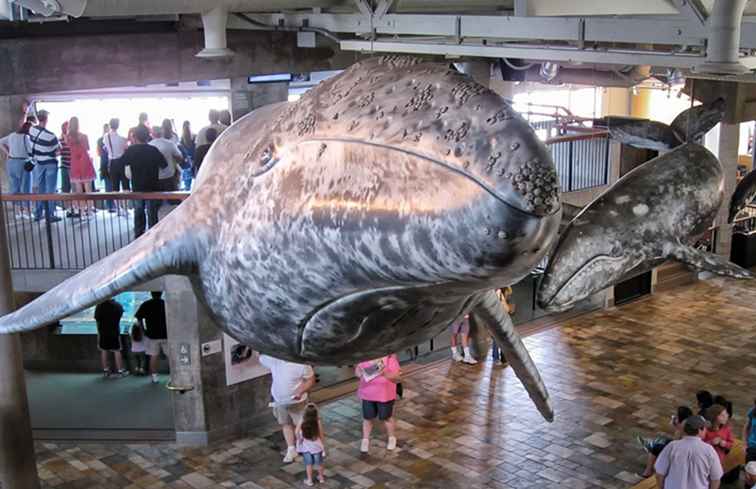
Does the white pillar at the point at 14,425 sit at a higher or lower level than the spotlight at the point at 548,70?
lower

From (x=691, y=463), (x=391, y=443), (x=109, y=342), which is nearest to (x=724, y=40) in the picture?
(x=691, y=463)

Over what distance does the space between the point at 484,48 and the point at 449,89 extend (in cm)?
878

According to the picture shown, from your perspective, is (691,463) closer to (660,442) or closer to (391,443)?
(660,442)

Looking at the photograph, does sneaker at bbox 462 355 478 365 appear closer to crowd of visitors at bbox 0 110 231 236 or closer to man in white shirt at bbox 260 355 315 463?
man in white shirt at bbox 260 355 315 463

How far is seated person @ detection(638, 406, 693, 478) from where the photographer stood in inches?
407

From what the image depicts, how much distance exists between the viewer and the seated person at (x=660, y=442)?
1033cm

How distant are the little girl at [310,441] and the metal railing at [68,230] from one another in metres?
3.36

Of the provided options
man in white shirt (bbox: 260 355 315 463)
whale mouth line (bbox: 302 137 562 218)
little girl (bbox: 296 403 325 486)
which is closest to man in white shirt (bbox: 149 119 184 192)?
man in white shirt (bbox: 260 355 315 463)

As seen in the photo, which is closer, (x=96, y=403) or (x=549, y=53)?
(x=549, y=53)

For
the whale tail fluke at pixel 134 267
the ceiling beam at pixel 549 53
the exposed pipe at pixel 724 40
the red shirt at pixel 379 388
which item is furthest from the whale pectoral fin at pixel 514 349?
the red shirt at pixel 379 388

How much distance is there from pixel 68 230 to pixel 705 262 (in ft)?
41.0

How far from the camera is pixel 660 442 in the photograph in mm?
10883

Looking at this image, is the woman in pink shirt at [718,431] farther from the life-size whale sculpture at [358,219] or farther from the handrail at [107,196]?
the life-size whale sculpture at [358,219]

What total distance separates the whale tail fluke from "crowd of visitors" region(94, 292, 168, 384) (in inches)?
450
